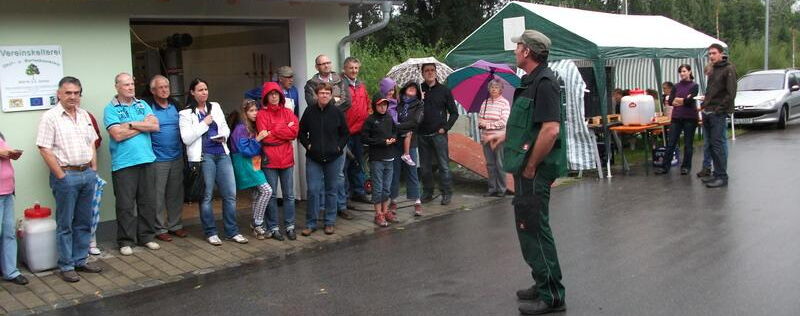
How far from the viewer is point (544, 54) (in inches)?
190

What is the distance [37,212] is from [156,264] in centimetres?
111

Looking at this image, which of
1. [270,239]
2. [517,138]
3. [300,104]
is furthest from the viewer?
[300,104]

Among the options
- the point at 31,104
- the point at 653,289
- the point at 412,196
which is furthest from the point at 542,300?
the point at 31,104

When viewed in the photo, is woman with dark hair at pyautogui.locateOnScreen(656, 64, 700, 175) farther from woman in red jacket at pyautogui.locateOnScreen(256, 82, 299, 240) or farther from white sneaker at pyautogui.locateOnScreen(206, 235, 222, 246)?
white sneaker at pyautogui.locateOnScreen(206, 235, 222, 246)

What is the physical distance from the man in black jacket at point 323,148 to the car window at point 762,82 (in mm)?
15283

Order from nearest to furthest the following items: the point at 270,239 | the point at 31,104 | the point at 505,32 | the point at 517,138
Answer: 1. the point at 517,138
2. the point at 31,104
3. the point at 270,239
4. the point at 505,32

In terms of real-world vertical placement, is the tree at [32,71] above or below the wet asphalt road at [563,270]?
above

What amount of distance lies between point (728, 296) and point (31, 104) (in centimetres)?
621

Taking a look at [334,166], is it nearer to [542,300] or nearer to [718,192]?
[542,300]

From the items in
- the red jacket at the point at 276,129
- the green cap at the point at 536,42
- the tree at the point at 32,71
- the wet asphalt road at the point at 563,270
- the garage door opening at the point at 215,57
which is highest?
the garage door opening at the point at 215,57

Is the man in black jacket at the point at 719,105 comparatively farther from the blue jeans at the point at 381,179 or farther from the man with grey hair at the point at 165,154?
the man with grey hair at the point at 165,154

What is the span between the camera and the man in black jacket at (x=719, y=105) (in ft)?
32.6

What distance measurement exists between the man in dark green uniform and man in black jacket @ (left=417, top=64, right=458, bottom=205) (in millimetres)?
4250

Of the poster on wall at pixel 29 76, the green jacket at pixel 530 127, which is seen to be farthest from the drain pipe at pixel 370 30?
the green jacket at pixel 530 127
